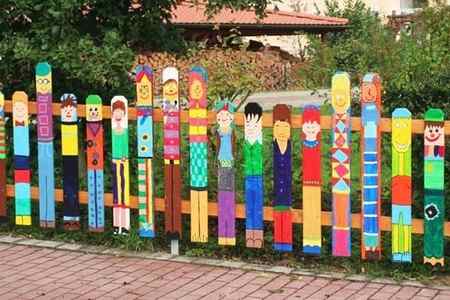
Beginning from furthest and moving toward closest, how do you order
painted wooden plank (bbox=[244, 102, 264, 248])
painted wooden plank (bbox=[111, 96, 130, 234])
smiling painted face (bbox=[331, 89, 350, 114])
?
painted wooden plank (bbox=[111, 96, 130, 234])
painted wooden plank (bbox=[244, 102, 264, 248])
smiling painted face (bbox=[331, 89, 350, 114])

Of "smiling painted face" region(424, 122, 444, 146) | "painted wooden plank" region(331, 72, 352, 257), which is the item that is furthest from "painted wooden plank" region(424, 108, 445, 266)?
"painted wooden plank" region(331, 72, 352, 257)

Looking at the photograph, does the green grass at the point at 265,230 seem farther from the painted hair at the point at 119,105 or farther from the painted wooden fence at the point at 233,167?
the painted hair at the point at 119,105

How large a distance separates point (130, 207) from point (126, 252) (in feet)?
1.25

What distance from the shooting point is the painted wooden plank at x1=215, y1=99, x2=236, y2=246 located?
6.30 metres

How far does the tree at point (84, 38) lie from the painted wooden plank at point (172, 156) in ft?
2.55

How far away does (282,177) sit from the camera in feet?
20.4

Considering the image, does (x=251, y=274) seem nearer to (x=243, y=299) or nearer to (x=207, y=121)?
(x=243, y=299)

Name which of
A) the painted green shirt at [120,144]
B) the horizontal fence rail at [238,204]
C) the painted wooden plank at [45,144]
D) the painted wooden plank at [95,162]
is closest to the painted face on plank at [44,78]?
the painted wooden plank at [45,144]

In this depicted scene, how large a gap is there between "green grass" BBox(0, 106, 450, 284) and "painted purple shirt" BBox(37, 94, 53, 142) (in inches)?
28.1

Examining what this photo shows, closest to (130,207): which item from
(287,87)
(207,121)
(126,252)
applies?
(126,252)

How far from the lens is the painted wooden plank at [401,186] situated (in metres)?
5.75

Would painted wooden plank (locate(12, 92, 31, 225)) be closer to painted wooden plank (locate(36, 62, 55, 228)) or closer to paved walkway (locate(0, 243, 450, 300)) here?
painted wooden plank (locate(36, 62, 55, 228))

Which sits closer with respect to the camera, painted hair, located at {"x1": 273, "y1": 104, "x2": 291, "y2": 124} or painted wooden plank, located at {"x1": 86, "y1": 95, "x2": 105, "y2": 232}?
painted hair, located at {"x1": 273, "y1": 104, "x2": 291, "y2": 124}

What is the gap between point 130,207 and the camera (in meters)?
6.82
